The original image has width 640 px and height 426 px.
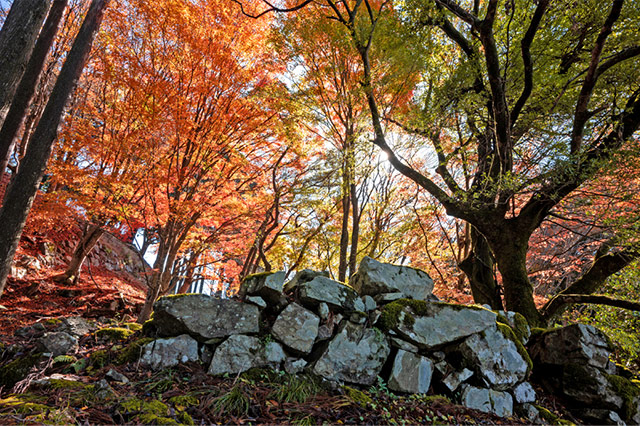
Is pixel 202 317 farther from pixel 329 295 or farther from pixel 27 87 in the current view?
pixel 27 87

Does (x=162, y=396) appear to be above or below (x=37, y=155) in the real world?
below

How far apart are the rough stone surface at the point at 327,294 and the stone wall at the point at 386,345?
0.04ft

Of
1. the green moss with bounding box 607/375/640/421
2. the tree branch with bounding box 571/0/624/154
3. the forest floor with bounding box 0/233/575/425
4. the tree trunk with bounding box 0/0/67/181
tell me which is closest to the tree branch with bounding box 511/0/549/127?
the tree branch with bounding box 571/0/624/154

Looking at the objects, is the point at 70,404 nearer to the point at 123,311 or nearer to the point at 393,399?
the point at 393,399

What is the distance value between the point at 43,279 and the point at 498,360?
10189 millimetres

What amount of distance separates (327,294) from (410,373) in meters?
1.25

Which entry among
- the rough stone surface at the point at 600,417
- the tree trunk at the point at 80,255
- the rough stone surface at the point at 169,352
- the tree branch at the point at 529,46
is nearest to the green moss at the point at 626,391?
the rough stone surface at the point at 600,417

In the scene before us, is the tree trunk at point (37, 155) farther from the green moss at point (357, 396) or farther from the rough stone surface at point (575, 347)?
the rough stone surface at point (575, 347)


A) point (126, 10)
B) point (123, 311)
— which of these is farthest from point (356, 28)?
point (123, 311)

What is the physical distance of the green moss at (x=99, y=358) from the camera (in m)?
2.65

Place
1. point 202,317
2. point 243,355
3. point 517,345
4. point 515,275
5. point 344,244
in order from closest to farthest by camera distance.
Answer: point 243,355, point 202,317, point 517,345, point 515,275, point 344,244

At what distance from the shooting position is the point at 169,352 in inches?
109

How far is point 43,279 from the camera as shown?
718 centimetres

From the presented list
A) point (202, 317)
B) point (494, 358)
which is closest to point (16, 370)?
point (202, 317)
